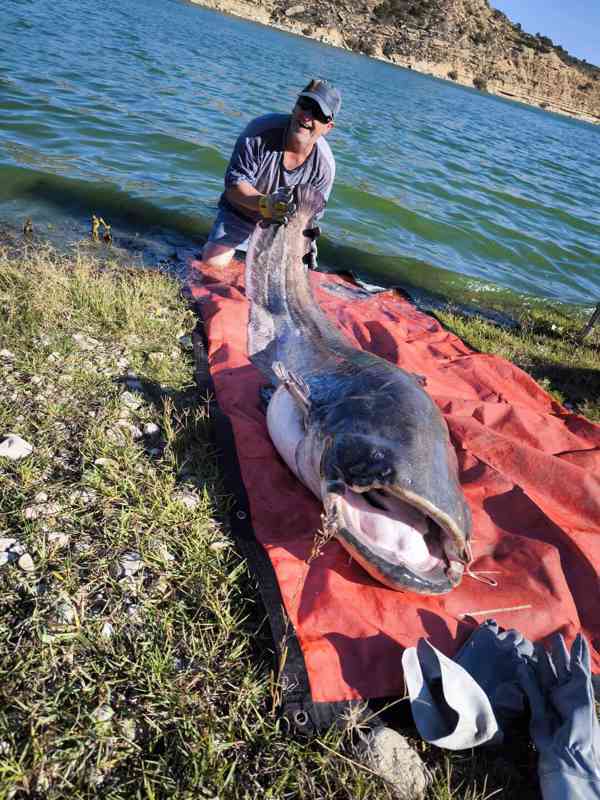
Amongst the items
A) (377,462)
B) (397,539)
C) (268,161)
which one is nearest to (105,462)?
(377,462)

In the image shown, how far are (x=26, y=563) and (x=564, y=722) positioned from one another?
2.08 metres

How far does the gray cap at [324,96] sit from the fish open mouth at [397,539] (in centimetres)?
364

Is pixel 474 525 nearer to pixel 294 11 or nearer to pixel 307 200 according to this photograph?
pixel 307 200

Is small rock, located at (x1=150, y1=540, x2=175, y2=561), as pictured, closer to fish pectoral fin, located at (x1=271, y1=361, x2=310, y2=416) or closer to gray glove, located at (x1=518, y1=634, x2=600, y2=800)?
fish pectoral fin, located at (x1=271, y1=361, x2=310, y2=416)

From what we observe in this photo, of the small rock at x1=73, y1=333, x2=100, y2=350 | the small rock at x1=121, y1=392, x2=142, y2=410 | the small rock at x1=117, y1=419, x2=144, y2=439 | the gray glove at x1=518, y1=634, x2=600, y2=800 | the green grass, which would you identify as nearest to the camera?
the green grass

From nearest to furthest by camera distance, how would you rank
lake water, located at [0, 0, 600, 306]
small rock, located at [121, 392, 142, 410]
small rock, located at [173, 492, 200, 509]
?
1. small rock, located at [173, 492, 200, 509]
2. small rock, located at [121, 392, 142, 410]
3. lake water, located at [0, 0, 600, 306]

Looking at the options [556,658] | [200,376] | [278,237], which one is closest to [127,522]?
[200,376]

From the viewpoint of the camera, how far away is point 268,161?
524 centimetres

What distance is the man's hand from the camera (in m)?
4.41

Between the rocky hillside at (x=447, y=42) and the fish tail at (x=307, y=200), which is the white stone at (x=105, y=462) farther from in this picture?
the rocky hillside at (x=447, y=42)

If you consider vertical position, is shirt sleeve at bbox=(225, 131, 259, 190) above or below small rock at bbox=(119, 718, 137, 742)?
above

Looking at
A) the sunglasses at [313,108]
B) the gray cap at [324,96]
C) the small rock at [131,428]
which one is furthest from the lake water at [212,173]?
the small rock at [131,428]

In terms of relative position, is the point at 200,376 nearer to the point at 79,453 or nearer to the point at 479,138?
the point at 79,453

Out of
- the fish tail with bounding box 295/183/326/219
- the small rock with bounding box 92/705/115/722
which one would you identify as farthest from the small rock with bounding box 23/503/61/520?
the fish tail with bounding box 295/183/326/219
